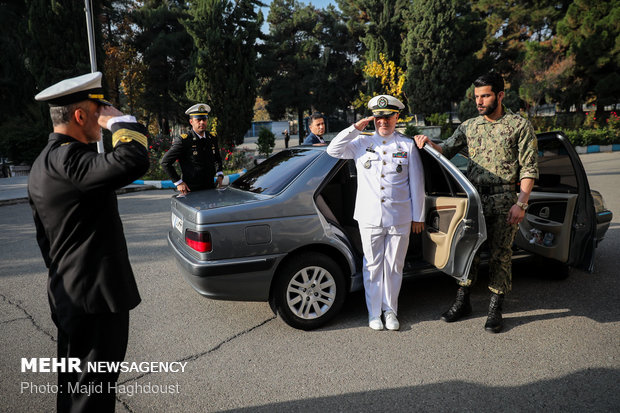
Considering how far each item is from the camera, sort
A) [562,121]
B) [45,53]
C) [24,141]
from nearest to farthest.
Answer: [24,141] < [45,53] < [562,121]

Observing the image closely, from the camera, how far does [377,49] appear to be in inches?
1337

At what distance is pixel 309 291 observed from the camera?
3.49 meters

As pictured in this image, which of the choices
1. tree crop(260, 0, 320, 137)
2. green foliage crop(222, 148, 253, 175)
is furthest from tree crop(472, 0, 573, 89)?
green foliage crop(222, 148, 253, 175)

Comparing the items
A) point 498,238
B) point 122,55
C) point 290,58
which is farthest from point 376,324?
point 290,58

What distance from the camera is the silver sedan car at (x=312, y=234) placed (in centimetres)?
325

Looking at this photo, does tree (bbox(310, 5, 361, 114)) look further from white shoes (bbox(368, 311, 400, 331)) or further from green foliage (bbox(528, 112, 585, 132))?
white shoes (bbox(368, 311, 400, 331))

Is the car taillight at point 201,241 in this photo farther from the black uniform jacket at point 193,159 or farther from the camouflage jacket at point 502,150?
the camouflage jacket at point 502,150

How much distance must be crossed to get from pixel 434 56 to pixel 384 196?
29294 mm

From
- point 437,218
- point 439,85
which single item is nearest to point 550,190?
point 437,218

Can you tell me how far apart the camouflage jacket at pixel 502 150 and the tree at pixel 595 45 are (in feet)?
95.7

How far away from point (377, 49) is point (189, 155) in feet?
105

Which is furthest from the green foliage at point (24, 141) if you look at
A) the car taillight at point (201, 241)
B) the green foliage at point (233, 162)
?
the car taillight at point (201, 241)

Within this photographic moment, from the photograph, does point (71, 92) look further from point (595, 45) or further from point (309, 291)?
point (595, 45)

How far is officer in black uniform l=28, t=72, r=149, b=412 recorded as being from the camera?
68.9 inches
